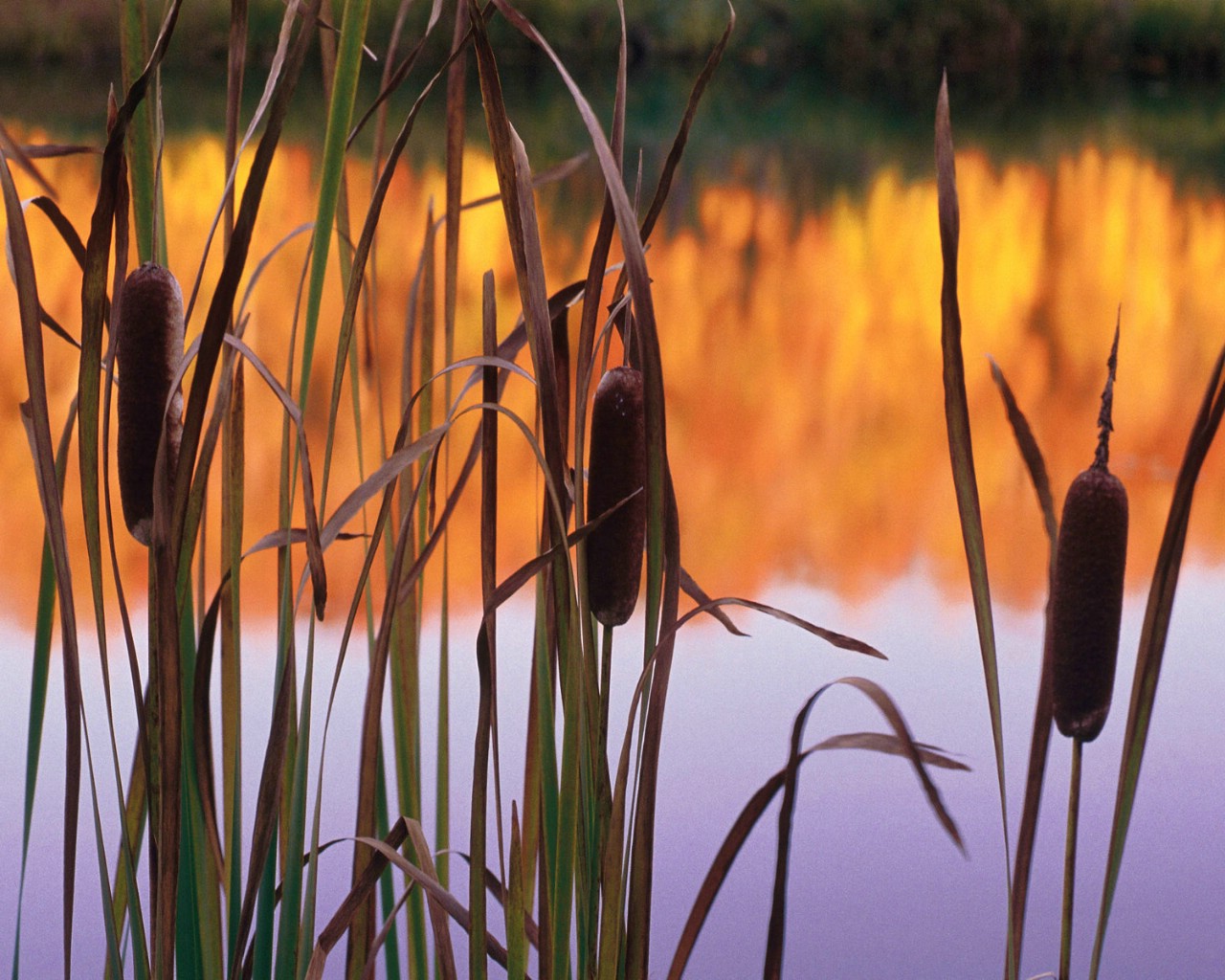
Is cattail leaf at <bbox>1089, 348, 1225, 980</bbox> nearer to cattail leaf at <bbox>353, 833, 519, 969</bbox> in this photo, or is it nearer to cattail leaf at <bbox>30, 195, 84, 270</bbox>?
cattail leaf at <bbox>353, 833, 519, 969</bbox>

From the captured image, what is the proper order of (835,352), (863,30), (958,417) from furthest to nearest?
(863,30) < (835,352) < (958,417)

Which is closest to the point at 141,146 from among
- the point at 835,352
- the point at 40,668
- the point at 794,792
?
the point at 40,668

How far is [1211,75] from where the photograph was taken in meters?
8.51

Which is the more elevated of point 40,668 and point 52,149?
point 52,149

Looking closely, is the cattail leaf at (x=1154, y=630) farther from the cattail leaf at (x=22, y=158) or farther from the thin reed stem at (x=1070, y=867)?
the cattail leaf at (x=22, y=158)

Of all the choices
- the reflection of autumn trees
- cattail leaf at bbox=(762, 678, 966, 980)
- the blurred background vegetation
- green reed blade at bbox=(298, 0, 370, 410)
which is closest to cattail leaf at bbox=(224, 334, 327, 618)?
green reed blade at bbox=(298, 0, 370, 410)

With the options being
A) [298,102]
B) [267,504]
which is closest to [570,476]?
[267,504]

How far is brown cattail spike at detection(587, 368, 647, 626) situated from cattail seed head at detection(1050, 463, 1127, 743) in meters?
0.12

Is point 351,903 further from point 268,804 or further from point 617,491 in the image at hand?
point 617,491

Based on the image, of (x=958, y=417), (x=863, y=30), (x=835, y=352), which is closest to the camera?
(x=958, y=417)

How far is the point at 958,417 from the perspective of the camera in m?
0.36

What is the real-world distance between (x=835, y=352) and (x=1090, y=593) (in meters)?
3.08

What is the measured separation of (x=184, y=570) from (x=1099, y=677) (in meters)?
0.26

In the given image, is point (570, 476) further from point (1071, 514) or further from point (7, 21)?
point (7, 21)
